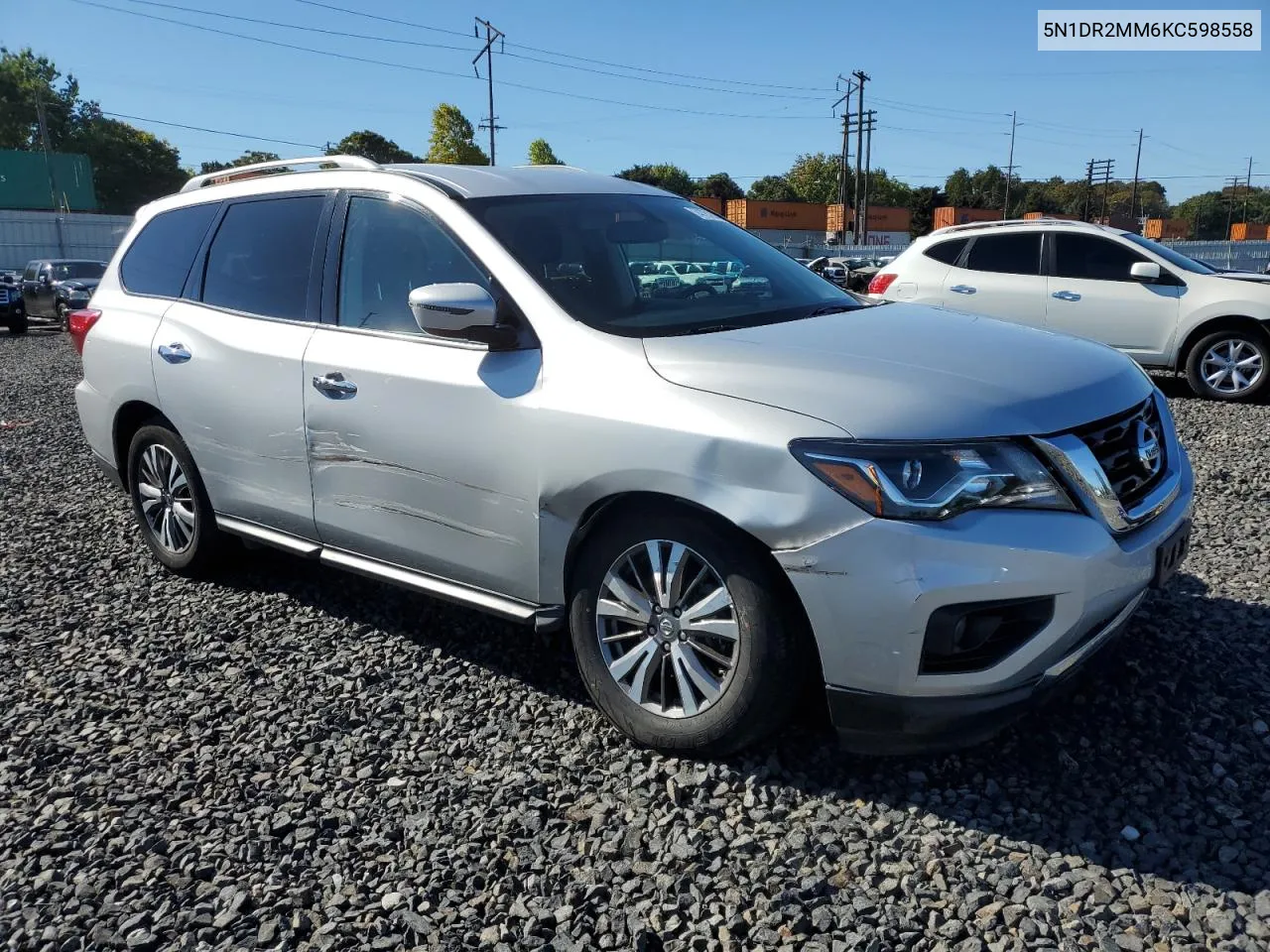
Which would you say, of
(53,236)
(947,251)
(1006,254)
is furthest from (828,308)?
(53,236)

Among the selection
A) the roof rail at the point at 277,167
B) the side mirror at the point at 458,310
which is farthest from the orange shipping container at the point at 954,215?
the side mirror at the point at 458,310

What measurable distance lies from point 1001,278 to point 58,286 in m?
20.2

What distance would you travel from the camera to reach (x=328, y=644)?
4.12 m

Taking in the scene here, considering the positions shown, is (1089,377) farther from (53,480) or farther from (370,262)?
(53,480)

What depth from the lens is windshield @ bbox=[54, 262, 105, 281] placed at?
22781mm

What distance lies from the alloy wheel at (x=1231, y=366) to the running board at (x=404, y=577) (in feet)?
28.1

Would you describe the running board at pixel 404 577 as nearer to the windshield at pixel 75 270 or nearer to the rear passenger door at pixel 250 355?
the rear passenger door at pixel 250 355

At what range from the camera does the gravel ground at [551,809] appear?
7.95 ft

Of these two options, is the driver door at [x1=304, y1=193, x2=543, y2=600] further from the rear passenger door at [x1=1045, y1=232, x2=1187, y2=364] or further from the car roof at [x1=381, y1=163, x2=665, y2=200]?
the rear passenger door at [x1=1045, y1=232, x2=1187, y2=364]

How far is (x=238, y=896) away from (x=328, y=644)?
163 cm

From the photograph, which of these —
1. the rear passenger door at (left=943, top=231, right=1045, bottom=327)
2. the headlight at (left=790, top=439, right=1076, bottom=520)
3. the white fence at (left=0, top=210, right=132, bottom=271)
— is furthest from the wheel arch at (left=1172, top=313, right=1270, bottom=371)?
the white fence at (left=0, top=210, right=132, bottom=271)

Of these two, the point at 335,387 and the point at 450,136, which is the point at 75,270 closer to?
the point at 335,387

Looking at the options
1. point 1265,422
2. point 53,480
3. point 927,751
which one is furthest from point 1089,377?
point 53,480

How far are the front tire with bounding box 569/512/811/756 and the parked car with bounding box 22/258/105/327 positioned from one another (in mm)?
21780
